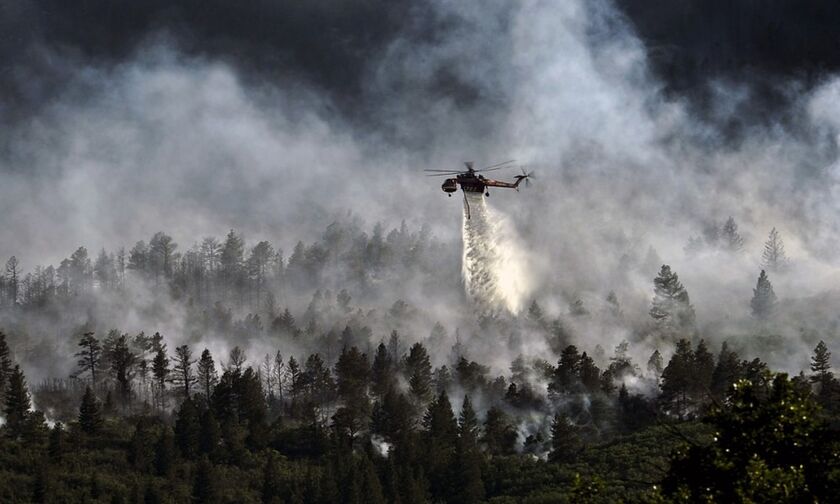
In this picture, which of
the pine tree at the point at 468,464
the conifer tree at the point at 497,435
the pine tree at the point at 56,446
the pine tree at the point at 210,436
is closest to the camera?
the pine tree at the point at 468,464

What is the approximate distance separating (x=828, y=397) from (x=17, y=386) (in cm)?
13518

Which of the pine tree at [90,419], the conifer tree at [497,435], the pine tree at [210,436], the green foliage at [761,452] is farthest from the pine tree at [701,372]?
the green foliage at [761,452]

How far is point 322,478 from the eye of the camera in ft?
559

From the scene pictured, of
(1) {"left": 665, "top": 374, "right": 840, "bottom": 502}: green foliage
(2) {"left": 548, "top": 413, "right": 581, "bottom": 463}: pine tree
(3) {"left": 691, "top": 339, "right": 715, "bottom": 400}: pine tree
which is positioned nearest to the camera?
(1) {"left": 665, "top": 374, "right": 840, "bottom": 502}: green foliage

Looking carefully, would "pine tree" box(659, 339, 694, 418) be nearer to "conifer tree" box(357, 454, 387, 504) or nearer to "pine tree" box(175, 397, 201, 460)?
"conifer tree" box(357, 454, 387, 504)

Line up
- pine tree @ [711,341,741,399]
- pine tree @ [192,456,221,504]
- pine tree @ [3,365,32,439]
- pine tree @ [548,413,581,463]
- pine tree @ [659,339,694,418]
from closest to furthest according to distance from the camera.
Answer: pine tree @ [192,456,221,504] → pine tree @ [548,413,581,463] → pine tree @ [711,341,741,399] → pine tree @ [659,339,694,418] → pine tree @ [3,365,32,439]

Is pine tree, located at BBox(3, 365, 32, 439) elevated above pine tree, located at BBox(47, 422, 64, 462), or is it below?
above

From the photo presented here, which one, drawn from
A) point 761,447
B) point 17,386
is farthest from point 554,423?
point 761,447

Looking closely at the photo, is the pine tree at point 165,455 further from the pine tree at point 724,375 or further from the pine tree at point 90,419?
the pine tree at point 724,375

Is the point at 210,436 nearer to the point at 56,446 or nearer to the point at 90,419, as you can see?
the point at 90,419

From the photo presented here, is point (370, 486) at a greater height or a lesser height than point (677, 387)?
lesser

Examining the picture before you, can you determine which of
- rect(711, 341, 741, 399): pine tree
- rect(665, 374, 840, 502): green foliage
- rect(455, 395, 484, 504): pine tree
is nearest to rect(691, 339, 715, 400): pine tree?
rect(711, 341, 741, 399): pine tree

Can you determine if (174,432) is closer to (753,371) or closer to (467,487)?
(467,487)

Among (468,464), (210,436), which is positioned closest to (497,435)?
(468,464)
